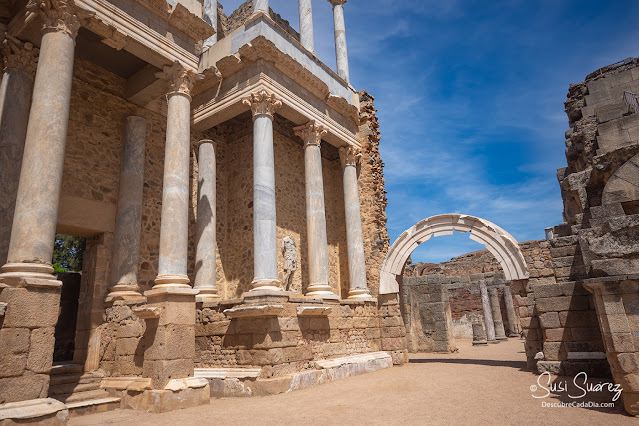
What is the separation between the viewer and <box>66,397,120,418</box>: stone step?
5.89 metres

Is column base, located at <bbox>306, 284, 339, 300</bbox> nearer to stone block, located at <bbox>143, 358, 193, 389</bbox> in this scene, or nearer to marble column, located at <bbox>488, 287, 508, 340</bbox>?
stone block, located at <bbox>143, 358, 193, 389</bbox>

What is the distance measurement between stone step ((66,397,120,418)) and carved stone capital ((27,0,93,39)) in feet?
18.8

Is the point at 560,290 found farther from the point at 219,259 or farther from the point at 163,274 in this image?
the point at 219,259

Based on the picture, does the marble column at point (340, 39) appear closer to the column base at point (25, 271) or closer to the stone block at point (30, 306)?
the column base at point (25, 271)

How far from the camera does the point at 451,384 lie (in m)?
7.18

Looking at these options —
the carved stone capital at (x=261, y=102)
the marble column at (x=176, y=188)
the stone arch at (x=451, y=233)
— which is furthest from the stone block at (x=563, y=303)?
the carved stone capital at (x=261, y=102)

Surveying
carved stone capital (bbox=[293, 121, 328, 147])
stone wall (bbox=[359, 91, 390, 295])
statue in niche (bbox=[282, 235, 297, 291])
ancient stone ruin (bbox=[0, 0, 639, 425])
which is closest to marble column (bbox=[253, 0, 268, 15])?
ancient stone ruin (bbox=[0, 0, 639, 425])

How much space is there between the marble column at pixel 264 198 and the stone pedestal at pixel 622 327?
543 cm

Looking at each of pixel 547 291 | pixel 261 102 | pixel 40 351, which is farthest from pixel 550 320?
pixel 40 351

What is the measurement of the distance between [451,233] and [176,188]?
6966 mm

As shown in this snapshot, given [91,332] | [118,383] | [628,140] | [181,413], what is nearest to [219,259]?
[91,332]

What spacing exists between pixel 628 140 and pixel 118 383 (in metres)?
15.8

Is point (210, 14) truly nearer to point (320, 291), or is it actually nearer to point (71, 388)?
point (320, 291)

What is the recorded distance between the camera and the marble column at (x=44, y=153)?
5238mm
